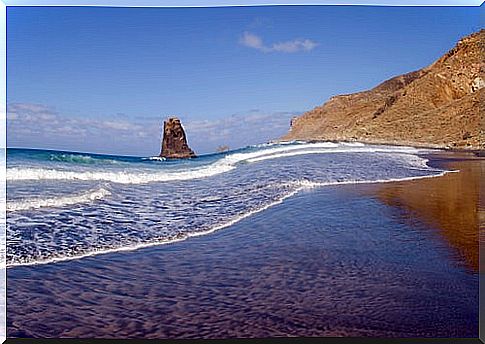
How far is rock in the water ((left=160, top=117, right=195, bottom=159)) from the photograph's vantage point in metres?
3.32

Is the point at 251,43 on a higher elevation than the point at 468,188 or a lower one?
higher

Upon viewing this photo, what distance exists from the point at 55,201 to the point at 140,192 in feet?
2.04

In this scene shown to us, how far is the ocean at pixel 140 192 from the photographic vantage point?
300cm

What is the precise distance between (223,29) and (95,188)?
6.69ft

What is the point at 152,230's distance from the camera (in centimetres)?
317

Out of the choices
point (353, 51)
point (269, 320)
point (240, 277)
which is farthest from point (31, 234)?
point (353, 51)

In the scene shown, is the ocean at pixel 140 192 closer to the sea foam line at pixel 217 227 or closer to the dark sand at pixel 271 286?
the sea foam line at pixel 217 227

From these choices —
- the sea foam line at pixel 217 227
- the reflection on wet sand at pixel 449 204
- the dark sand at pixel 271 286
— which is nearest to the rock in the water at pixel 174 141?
the sea foam line at pixel 217 227

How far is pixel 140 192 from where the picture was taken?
416cm

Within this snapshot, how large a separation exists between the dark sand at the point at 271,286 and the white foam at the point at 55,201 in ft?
3.82

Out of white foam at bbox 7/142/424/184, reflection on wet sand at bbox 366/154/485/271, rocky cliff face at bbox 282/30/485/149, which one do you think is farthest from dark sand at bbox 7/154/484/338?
rocky cliff face at bbox 282/30/485/149

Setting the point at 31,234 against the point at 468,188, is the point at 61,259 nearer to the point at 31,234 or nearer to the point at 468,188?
the point at 31,234

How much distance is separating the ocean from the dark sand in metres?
0.24

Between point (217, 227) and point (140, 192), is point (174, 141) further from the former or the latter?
point (140, 192)
